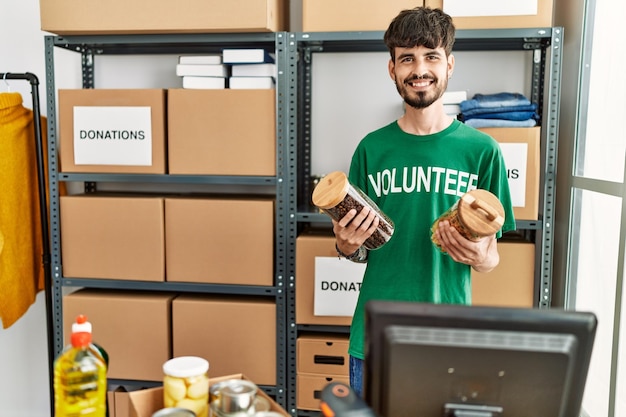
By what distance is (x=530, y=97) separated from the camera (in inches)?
88.0

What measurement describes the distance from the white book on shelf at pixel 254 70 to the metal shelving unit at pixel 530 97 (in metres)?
0.15

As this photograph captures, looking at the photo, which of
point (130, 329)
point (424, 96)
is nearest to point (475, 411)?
point (424, 96)

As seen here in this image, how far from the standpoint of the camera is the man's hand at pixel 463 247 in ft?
3.89

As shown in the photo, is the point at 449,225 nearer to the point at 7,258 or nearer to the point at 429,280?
the point at 429,280

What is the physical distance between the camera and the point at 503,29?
75.5 inches

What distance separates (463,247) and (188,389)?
0.64m

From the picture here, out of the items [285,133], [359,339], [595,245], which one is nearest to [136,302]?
[285,133]

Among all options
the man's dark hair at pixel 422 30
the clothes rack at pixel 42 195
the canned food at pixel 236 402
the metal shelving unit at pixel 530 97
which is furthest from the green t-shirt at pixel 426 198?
the clothes rack at pixel 42 195

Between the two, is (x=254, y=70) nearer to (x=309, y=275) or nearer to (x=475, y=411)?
(x=309, y=275)

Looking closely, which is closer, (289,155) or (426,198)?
(426,198)

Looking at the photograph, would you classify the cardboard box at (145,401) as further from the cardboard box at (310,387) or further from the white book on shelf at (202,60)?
the white book on shelf at (202,60)

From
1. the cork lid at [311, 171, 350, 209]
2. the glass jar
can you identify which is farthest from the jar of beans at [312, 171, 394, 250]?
the glass jar

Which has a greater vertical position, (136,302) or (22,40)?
(22,40)

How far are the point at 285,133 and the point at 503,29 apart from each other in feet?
2.75
